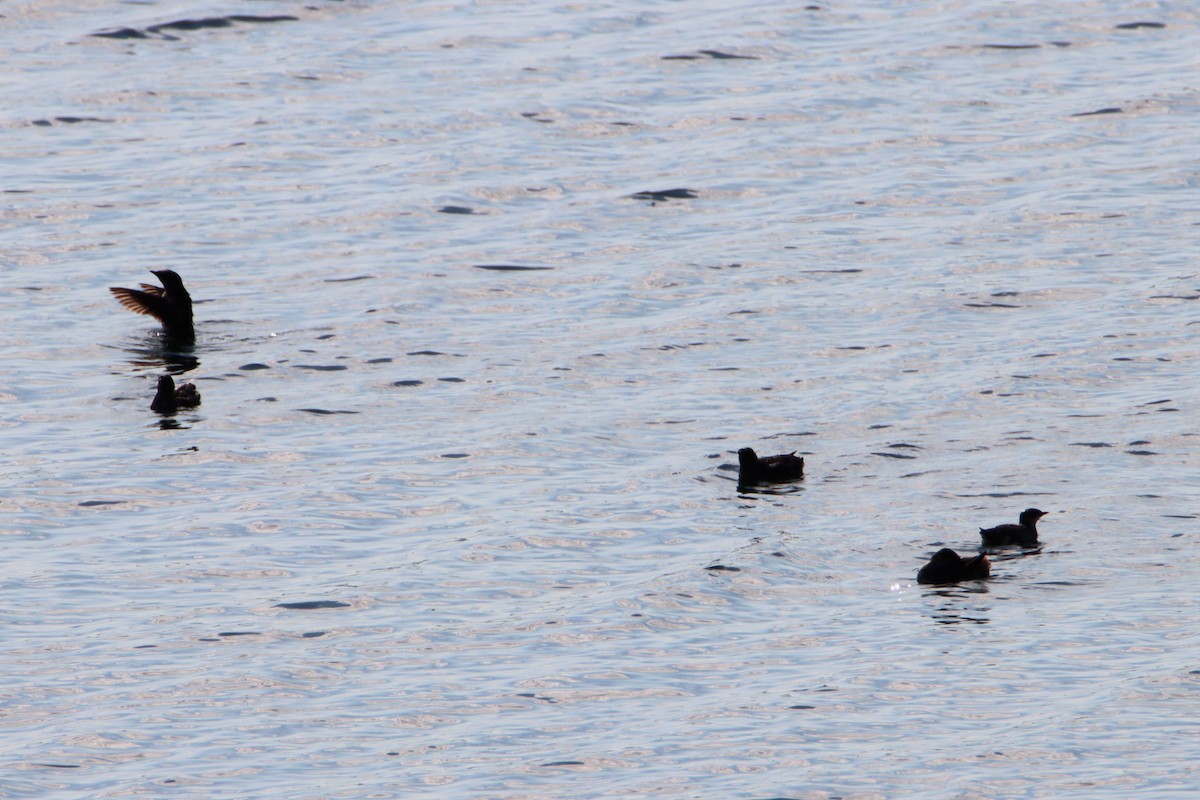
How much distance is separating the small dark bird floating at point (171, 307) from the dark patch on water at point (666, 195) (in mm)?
7507

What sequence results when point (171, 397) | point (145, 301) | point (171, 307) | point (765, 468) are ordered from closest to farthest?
point (765, 468)
point (171, 397)
point (171, 307)
point (145, 301)

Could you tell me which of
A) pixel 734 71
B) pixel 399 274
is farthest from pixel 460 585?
pixel 734 71

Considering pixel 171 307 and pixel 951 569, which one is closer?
pixel 951 569

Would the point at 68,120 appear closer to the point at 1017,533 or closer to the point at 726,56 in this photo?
the point at 726,56

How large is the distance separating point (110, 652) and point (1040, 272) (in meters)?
14.5

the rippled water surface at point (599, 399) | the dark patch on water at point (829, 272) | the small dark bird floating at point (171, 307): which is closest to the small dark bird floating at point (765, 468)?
the rippled water surface at point (599, 399)

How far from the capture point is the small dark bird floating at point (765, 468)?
62.1 ft

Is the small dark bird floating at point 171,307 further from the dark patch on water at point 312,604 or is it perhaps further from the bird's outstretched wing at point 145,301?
the dark patch on water at point 312,604

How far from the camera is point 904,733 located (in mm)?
13992

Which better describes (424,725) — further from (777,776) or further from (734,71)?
(734,71)

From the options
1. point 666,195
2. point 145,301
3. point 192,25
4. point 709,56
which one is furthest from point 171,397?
point 192,25

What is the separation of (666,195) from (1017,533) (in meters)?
13.0

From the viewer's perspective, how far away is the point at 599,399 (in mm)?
22016

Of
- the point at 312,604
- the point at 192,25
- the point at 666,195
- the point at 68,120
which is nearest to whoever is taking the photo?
the point at 312,604
